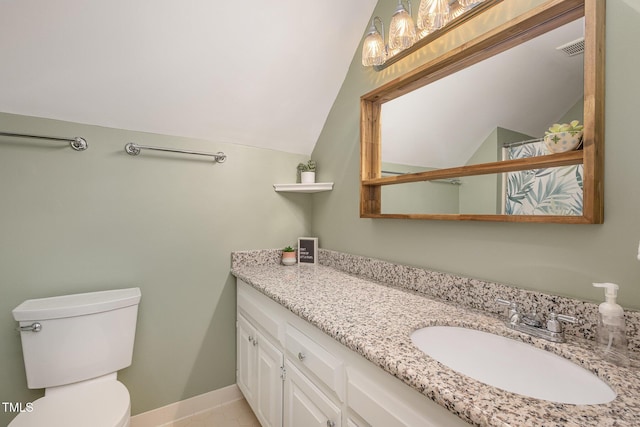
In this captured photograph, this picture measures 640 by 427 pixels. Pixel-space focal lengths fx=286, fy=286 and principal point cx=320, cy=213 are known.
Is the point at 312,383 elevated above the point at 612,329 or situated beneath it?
situated beneath

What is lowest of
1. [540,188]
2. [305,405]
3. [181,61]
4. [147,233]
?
[305,405]

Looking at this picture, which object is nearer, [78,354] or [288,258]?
[78,354]

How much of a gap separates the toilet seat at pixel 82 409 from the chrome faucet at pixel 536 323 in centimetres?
146

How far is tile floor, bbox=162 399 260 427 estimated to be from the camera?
1673mm

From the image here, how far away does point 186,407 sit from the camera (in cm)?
173

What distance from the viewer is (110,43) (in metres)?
1.29

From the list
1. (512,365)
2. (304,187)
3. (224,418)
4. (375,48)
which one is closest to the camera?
(512,365)

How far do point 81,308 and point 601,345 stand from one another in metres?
1.90

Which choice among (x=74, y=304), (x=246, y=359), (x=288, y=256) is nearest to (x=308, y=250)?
(x=288, y=256)

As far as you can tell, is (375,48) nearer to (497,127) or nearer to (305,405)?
(497,127)

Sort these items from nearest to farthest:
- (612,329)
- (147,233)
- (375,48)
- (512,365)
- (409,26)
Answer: (612,329), (512,365), (409,26), (375,48), (147,233)

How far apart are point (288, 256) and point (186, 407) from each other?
3.55 feet

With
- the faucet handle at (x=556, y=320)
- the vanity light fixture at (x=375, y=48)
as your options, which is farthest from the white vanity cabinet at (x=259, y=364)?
the vanity light fixture at (x=375, y=48)

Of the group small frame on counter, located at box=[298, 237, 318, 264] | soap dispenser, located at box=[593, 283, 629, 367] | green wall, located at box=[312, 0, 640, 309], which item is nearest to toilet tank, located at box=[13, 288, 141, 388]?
small frame on counter, located at box=[298, 237, 318, 264]
